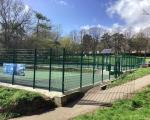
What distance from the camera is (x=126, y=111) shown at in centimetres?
1049

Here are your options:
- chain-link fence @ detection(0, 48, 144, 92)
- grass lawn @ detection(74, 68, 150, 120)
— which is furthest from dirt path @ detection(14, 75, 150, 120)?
chain-link fence @ detection(0, 48, 144, 92)

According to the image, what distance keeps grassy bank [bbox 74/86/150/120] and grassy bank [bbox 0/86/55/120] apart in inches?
98.5

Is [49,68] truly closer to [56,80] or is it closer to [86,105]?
[56,80]

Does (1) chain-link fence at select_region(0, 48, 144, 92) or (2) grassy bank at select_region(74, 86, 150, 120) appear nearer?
(2) grassy bank at select_region(74, 86, 150, 120)

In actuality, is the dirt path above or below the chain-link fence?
below

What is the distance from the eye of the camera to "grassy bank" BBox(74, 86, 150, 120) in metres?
9.66

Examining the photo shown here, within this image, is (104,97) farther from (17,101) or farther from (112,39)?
(112,39)

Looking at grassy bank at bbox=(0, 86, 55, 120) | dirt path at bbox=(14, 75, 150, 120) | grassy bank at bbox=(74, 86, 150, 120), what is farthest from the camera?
grassy bank at bbox=(0, 86, 55, 120)

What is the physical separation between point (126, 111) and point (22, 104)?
12.6ft

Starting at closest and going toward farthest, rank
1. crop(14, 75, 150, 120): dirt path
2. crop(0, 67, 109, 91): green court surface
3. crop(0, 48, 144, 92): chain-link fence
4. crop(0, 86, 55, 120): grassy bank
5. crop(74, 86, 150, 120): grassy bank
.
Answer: crop(74, 86, 150, 120): grassy bank < crop(14, 75, 150, 120): dirt path < crop(0, 86, 55, 120): grassy bank < crop(0, 48, 144, 92): chain-link fence < crop(0, 67, 109, 91): green court surface

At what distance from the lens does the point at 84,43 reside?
104 m

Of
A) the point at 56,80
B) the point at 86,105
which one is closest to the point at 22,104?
the point at 86,105

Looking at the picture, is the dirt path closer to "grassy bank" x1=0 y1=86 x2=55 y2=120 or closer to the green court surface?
"grassy bank" x1=0 y1=86 x2=55 y2=120

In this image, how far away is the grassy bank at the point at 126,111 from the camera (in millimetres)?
9664
